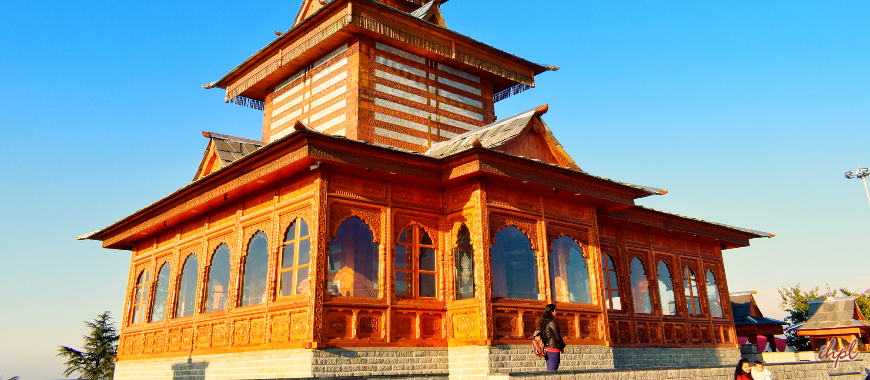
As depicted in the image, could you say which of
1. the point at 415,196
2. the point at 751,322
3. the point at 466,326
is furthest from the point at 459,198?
the point at 751,322

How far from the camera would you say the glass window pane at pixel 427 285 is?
13.8 meters

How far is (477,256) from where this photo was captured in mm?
12633

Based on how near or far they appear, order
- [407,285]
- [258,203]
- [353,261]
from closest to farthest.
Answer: [407,285], [258,203], [353,261]

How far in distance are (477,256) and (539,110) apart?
14.0ft

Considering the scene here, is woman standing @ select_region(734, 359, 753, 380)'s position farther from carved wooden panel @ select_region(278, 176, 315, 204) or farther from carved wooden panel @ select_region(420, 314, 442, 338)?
carved wooden panel @ select_region(278, 176, 315, 204)

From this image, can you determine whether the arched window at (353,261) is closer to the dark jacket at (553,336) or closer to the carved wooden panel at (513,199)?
the carved wooden panel at (513,199)

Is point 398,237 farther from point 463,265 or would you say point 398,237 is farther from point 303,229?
point 303,229

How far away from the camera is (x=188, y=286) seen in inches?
704

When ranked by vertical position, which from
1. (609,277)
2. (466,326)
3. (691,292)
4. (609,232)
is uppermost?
(609,232)

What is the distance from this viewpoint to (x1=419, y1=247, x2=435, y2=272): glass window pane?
47.2 ft

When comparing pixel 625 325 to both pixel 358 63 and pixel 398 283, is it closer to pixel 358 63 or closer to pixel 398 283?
pixel 398 283

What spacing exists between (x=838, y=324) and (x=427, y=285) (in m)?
19.8

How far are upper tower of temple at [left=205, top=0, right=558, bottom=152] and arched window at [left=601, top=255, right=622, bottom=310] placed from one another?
18.0 ft

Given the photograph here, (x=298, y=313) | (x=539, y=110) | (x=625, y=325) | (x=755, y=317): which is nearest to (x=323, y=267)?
(x=298, y=313)
